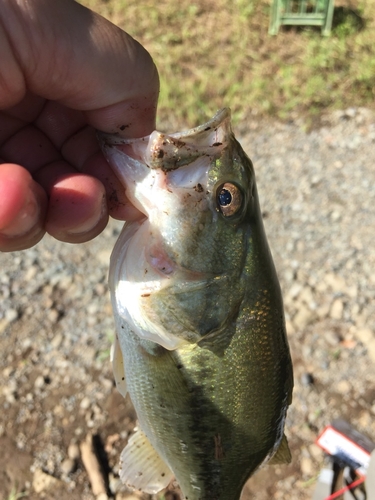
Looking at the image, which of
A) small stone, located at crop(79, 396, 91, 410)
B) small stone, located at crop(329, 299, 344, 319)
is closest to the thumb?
small stone, located at crop(79, 396, 91, 410)

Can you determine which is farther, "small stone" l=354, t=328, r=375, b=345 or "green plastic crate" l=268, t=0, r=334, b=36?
"green plastic crate" l=268, t=0, r=334, b=36

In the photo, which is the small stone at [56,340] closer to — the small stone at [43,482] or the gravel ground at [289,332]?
the gravel ground at [289,332]

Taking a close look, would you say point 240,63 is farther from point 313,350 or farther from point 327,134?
point 313,350

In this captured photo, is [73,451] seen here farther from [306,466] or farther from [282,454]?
[282,454]

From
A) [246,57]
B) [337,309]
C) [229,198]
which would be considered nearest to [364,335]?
[337,309]

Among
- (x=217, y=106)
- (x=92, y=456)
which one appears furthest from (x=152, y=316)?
(x=217, y=106)

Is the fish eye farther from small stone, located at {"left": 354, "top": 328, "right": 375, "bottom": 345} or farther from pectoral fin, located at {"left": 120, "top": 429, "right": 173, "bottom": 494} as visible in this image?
small stone, located at {"left": 354, "top": 328, "right": 375, "bottom": 345}

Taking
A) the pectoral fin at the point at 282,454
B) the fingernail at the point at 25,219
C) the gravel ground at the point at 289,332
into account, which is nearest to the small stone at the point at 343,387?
the gravel ground at the point at 289,332
